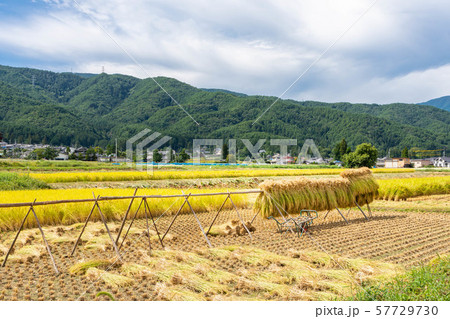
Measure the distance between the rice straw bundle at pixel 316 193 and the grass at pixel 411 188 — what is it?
7544 millimetres

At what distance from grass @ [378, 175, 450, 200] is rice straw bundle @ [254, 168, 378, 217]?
7544mm

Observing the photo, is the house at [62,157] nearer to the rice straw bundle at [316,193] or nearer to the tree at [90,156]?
the tree at [90,156]

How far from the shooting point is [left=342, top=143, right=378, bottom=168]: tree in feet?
169

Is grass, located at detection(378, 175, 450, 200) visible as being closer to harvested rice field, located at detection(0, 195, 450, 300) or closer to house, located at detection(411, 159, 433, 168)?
harvested rice field, located at detection(0, 195, 450, 300)

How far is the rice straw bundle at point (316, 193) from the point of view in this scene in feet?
31.6

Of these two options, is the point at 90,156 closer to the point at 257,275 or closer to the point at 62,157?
the point at 62,157

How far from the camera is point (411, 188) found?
19.0 metres

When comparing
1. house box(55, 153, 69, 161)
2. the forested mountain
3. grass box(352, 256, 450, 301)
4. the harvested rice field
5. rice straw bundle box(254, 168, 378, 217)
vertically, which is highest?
the forested mountain

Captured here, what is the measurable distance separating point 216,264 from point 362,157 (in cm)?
5047

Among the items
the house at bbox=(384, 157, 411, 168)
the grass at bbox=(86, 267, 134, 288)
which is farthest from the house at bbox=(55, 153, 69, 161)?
the house at bbox=(384, 157, 411, 168)

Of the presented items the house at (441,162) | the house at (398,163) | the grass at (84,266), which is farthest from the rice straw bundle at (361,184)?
the house at (441,162)

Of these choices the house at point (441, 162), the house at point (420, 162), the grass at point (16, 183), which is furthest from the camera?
the house at point (441, 162)

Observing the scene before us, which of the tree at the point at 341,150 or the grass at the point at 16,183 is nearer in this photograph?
the grass at the point at 16,183

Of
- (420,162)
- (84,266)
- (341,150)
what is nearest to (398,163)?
(341,150)
